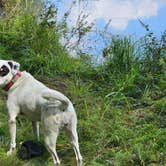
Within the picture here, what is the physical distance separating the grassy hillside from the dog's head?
0.80m

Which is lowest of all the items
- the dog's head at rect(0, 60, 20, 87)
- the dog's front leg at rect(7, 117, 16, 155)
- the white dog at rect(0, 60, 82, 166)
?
the dog's front leg at rect(7, 117, 16, 155)

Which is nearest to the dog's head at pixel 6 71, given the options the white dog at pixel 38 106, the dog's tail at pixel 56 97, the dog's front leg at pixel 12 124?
the white dog at pixel 38 106

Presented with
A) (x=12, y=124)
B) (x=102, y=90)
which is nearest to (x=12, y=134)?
(x=12, y=124)

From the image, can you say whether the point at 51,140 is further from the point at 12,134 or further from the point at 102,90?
the point at 102,90

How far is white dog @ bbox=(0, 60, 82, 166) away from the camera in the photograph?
601 centimetres

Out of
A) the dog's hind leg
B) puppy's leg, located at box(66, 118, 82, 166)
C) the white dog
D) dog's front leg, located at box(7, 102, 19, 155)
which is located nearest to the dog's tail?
the white dog

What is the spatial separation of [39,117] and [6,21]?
4378 mm

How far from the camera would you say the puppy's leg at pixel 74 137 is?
6055 millimetres

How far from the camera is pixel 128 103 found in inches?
305

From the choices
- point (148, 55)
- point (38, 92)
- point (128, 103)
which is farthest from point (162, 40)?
point (38, 92)

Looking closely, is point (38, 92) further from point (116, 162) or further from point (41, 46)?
point (41, 46)

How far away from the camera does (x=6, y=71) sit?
664 centimetres

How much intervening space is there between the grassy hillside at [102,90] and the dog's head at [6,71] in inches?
31.6

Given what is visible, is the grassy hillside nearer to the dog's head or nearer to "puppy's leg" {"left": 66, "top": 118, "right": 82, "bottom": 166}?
"puppy's leg" {"left": 66, "top": 118, "right": 82, "bottom": 166}
